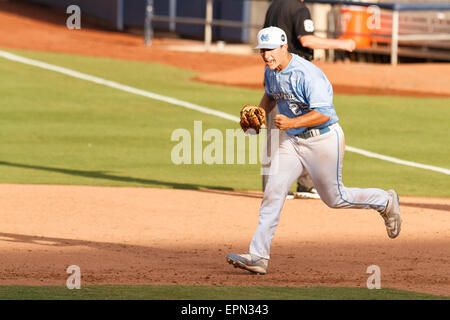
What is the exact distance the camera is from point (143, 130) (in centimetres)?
1711

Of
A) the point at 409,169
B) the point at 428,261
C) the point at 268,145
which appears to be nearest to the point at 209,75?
the point at 409,169

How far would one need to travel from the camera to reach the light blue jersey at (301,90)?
8.05 m

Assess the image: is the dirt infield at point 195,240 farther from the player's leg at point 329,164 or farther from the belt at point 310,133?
the belt at point 310,133

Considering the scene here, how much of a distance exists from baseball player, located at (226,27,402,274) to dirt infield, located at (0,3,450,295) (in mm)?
379

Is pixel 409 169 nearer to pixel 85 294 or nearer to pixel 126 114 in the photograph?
pixel 126 114

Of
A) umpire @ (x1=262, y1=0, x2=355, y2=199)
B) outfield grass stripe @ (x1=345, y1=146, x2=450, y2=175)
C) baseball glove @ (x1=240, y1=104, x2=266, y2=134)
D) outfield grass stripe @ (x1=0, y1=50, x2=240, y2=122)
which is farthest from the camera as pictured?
outfield grass stripe @ (x1=0, y1=50, x2=240, y2=122)

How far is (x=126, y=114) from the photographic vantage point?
18.6 metres

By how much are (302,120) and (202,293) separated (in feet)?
5.11

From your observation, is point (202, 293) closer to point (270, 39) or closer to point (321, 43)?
point (270, 39)

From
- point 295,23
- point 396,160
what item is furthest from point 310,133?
point 396,160

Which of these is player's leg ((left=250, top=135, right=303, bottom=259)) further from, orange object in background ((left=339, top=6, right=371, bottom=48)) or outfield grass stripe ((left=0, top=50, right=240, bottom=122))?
orange object in background ((left=339, top=6, right=371, bottom=48))

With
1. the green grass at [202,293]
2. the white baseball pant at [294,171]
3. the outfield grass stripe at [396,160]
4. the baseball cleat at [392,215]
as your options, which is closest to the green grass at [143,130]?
the outfield grass stripe at [396,160]

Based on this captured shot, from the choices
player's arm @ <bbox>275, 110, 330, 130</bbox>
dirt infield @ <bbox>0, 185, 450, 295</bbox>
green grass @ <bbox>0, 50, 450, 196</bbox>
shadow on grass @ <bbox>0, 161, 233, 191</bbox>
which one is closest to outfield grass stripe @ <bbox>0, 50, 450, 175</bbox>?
green grass @ <bbox>0, 50, 450, 196</bbox>

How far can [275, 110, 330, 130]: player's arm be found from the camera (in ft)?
26.1
